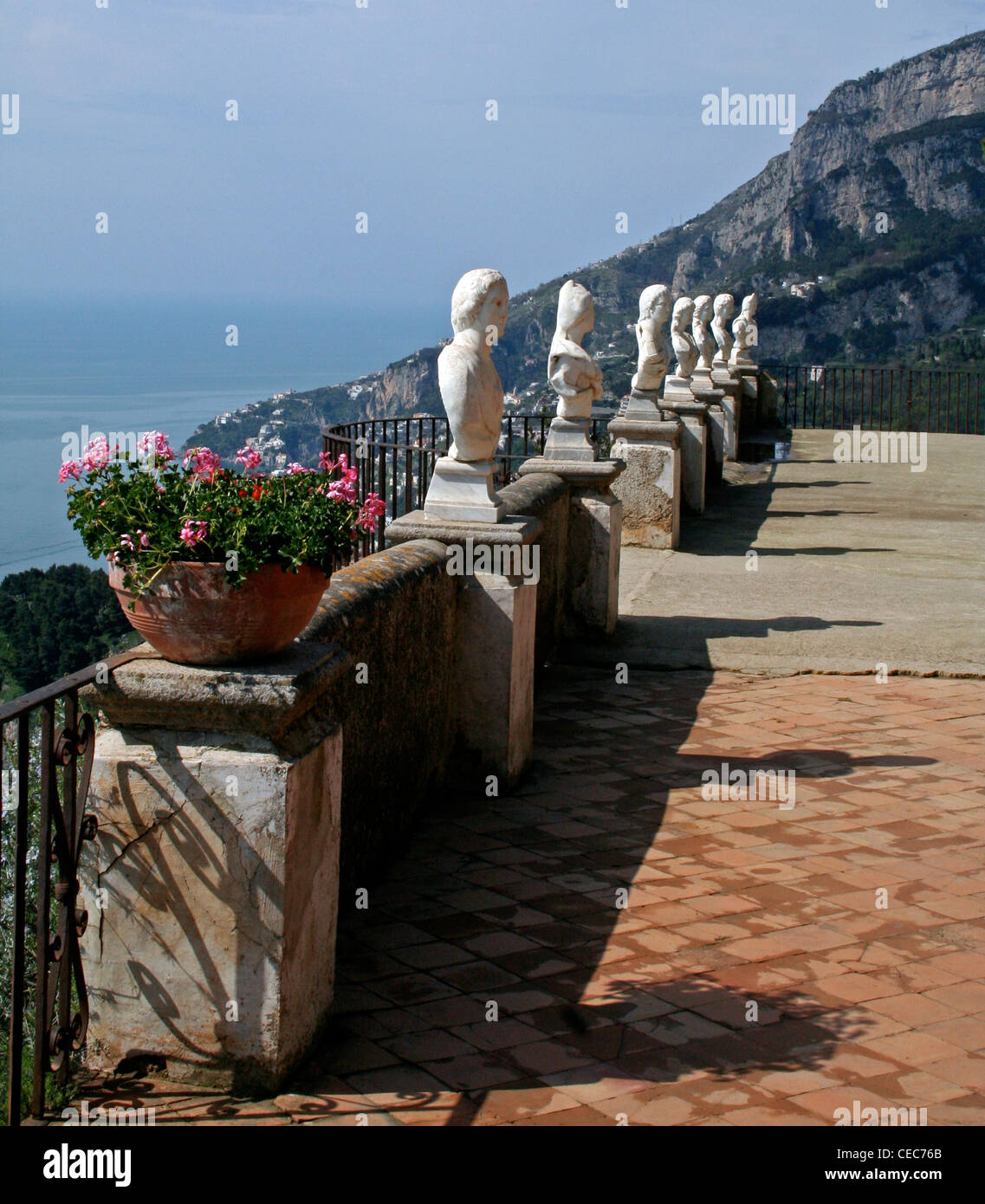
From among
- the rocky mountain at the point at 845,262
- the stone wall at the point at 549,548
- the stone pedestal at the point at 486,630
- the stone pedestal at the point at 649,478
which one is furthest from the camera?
the rocky mountain at the point at 845,262

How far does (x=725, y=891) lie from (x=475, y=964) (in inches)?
39.4

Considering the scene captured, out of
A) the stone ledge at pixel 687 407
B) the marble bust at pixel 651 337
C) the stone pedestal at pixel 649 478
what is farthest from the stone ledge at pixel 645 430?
the stone ledge at pixel 687 407

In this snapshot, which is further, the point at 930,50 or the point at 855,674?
the point at 930,50

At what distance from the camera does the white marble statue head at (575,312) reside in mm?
8273

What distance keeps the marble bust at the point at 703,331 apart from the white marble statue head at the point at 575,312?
23.1 feet

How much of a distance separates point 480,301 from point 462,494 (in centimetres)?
78

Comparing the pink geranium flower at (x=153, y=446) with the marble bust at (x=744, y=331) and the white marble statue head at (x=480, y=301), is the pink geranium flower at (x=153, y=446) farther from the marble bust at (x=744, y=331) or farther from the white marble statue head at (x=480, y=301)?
the marble bust at (x=744, y=331)

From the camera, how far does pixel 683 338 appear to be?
13.8 metres

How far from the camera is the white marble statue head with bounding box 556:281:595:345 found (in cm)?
827

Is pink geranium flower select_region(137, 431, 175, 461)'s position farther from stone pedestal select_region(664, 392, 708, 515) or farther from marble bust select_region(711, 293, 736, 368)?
marble bust select_region(711, 293, 736, 368)

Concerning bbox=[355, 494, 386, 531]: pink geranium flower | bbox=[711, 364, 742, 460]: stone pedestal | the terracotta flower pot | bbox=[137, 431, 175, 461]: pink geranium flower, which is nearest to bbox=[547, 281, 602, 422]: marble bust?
bbox=[355, 494, 386, 531]: pink geranium flower
